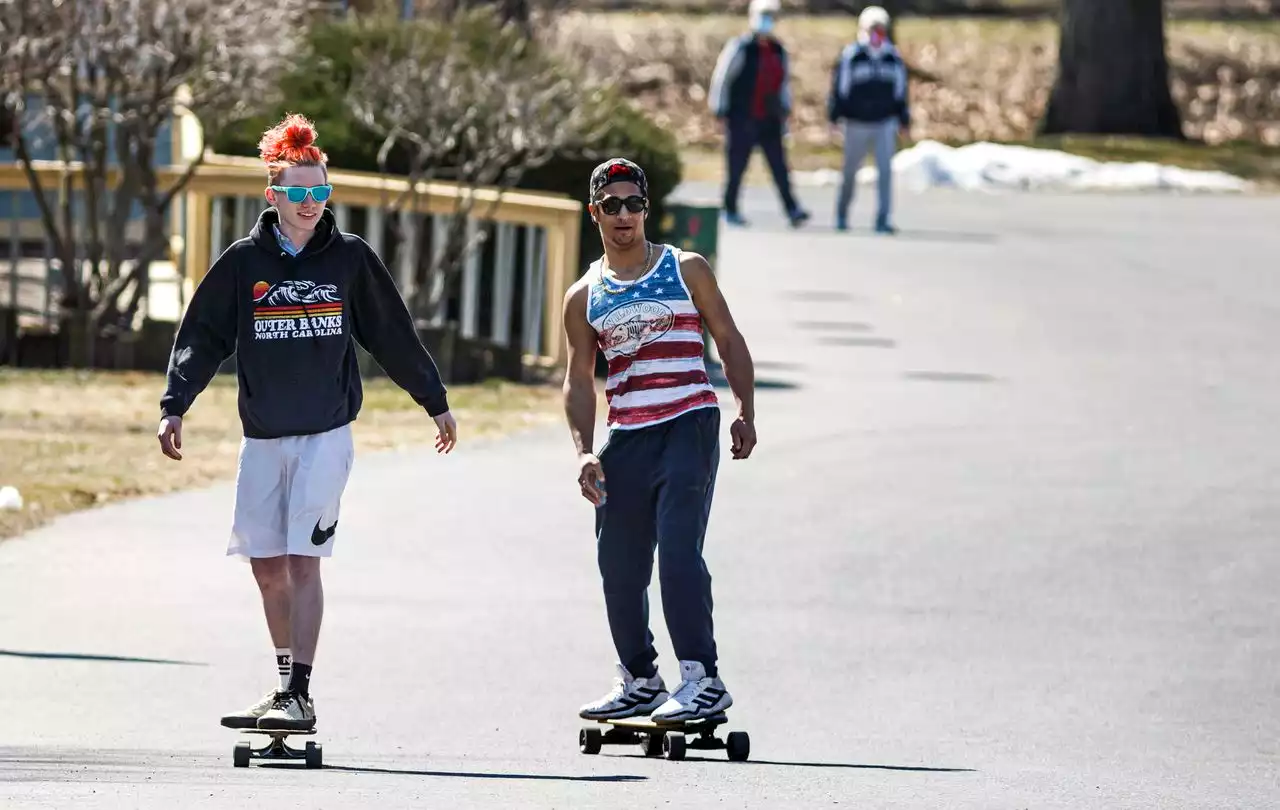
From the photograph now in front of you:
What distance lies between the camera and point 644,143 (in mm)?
17375

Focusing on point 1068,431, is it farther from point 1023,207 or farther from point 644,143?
point 1023,207

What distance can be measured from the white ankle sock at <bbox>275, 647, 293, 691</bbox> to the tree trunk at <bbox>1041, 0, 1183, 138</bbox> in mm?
28435

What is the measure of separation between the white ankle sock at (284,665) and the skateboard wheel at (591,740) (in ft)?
2.92

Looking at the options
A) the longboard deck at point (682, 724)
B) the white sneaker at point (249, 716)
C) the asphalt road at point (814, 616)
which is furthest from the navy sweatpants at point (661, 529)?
the white sneaker at point (249, 716)

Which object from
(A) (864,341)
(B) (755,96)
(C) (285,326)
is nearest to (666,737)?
(C) (285,326)

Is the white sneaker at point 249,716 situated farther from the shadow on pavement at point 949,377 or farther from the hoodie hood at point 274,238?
the shadow on pavement at point 949,377

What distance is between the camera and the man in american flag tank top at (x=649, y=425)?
7699mm

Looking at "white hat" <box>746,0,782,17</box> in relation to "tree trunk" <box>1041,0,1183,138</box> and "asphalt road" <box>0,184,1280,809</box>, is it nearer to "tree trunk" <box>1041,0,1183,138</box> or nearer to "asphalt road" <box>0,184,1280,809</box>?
"asphalt road" <box>0,184,1280,809</box>

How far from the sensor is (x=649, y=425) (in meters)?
7.80

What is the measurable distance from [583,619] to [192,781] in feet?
11.4

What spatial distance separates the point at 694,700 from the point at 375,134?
10.7 metres

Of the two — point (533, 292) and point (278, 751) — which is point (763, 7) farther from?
point (278, 751)

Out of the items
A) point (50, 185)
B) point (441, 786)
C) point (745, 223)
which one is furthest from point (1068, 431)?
point (745, 223)

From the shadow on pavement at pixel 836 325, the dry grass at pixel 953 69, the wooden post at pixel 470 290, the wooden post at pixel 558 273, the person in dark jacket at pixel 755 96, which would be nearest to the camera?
the wooden post at pixel 558 273
